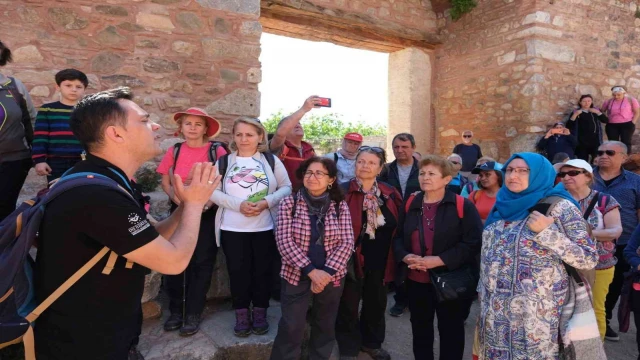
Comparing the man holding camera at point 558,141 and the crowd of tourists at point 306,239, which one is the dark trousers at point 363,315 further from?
the man holding camera at point 558,141

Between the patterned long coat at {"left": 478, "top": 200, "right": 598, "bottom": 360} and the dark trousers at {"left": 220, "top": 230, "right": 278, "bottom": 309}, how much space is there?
60.2 inches

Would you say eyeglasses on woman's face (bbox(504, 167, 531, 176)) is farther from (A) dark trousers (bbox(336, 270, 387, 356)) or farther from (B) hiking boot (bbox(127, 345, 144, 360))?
(B) hiking boot (bbox(127, 345, 144, 360))

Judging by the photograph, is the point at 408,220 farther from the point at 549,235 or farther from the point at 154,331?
the point at 154,331

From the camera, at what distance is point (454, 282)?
256 cm

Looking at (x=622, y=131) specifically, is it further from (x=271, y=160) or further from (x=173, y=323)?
(x=173, y=323)

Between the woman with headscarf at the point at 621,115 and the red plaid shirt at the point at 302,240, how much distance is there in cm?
622

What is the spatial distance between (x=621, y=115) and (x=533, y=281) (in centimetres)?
602

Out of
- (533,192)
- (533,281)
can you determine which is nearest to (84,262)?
(533,281)

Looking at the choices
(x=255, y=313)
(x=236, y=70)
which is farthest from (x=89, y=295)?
(x=236, y=70)

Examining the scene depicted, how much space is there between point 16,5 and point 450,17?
6603 mm

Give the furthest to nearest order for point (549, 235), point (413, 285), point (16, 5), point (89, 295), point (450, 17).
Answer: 1. point (450, 17)
2. point (16, 5)
3. point (413, 285)
4. point (549, 235)
5. point (89, 295)

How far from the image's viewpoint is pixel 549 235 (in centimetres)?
210

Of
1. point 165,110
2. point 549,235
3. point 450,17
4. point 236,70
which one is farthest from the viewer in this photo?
point 450,17

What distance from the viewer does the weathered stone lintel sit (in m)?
6.01
